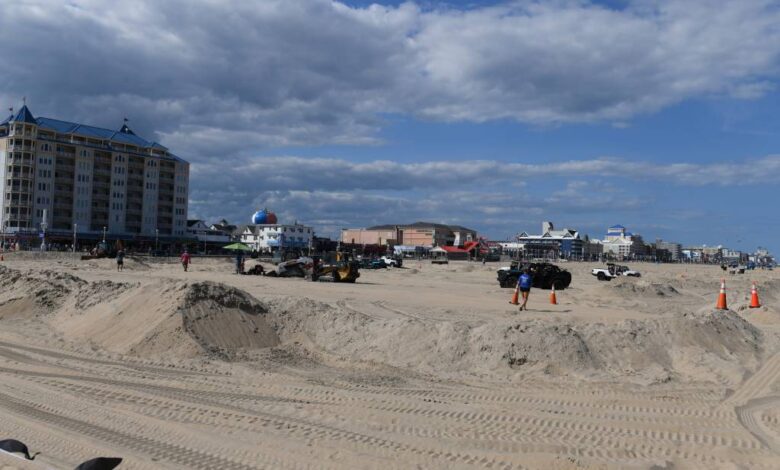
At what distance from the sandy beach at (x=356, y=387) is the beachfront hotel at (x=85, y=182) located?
72901mm

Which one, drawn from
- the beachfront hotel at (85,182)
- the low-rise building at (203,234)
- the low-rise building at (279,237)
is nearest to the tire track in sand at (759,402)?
the beachfront hotel at (85,182)

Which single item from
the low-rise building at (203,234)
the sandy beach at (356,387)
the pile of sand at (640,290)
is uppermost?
the low-rise building at (203,234)

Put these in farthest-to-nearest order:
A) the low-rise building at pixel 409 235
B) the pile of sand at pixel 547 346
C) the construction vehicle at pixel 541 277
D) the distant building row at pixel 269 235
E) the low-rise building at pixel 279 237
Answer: the low-rise building at pixel 409 235 → the low-rise building at pixel 279 237 → the distant building row at pixel 269 235 → the construction vehicle at pixel 541 277 → the pile of sand at pixel 547 346

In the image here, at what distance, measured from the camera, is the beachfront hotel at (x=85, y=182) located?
82.7m

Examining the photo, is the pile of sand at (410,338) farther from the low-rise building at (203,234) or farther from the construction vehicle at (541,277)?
the low-rise building at (203,234)

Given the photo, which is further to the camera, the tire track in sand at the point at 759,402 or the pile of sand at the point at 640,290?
the pile of sand at the point at 640,290

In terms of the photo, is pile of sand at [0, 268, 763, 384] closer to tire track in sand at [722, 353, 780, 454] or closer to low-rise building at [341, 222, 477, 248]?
tire track in sand at [722, 353, 780, 454]

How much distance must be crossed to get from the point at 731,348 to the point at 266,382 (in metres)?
9.26

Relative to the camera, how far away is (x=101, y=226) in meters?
91.8

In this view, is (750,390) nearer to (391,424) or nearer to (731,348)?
(731,348)

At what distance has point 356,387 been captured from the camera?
31.3ft

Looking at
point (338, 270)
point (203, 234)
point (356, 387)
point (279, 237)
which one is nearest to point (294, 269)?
point (338, 270)

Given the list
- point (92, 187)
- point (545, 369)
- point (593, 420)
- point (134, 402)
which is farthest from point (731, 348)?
point (92, 187)

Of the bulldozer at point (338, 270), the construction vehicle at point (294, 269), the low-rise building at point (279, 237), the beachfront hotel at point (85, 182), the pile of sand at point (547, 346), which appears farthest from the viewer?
the low-rise building at point (279, 237)
